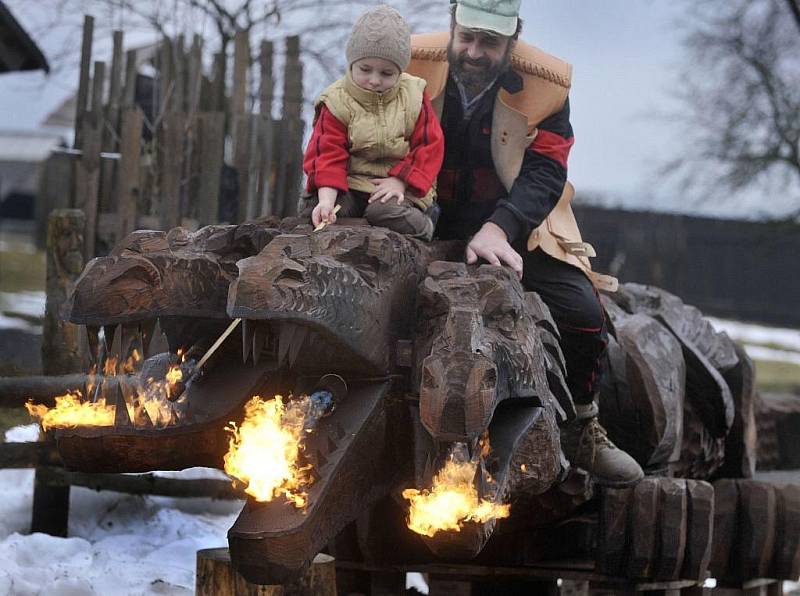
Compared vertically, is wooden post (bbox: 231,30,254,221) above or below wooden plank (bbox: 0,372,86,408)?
above

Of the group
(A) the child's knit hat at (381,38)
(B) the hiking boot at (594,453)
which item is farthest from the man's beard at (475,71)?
(B) the hiking boot at (594,453)

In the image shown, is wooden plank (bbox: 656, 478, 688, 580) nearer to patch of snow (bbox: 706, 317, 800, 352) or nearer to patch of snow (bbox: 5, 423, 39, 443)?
patch of snow (bbox: 5, 423, 39, 443)

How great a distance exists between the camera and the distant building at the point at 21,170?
29297 mm

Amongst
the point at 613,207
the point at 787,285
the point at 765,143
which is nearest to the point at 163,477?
the point at 613,207

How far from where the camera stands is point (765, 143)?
15133 millimetres

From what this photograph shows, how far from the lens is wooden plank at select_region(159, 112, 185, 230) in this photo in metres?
6.41

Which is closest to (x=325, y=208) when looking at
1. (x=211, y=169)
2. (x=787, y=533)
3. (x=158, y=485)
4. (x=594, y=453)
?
(x=594, y=453)

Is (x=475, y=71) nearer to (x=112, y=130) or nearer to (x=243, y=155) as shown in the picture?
(x=243, y=155)

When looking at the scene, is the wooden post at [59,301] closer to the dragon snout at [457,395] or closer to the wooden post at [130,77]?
the wooden post at [130,77]

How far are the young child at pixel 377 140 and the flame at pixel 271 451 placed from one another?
576 millimetres

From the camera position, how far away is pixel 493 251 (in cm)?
357

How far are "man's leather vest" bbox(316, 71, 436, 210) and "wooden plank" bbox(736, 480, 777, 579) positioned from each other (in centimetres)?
199

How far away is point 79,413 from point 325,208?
863 mm

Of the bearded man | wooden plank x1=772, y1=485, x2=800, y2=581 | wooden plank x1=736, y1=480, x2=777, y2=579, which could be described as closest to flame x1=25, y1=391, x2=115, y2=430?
the bearded man
